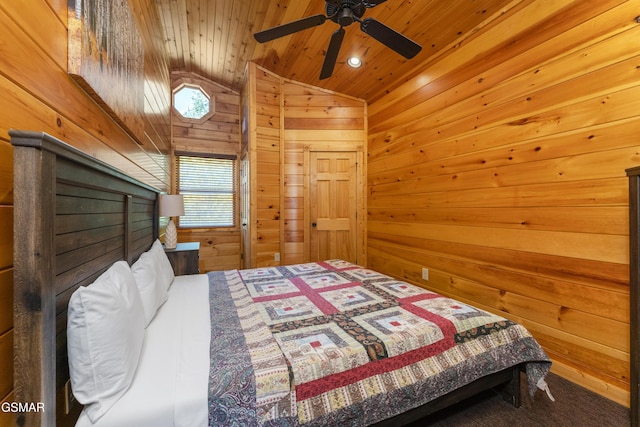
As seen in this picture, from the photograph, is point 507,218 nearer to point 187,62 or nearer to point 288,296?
point 288,296

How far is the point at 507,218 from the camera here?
7.14 ft

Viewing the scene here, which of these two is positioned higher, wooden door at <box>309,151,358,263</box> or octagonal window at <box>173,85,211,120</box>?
octagonal window at <box>173,85,211,120</box>

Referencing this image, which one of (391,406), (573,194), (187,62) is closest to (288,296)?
(391,406)

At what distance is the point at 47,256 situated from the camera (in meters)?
0.79

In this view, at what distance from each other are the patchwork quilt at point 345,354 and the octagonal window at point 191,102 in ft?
11.7

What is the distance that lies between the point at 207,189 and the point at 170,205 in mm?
1702

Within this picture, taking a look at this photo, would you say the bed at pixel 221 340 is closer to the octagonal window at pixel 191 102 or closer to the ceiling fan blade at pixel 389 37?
the ceiling fan blade at pixel 389 37

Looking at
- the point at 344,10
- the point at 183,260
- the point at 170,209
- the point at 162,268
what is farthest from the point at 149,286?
the point at 344,10

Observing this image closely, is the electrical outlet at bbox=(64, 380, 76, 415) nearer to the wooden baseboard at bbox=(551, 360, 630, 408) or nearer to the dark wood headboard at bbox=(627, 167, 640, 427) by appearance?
the dark wood headboard at bbox=(627, 167, 640, 427)

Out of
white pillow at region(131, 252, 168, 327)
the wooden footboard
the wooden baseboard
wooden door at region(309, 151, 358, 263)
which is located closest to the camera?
the wooden footboard

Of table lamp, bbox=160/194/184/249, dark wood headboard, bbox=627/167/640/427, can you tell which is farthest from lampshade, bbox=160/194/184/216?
dark wood headboard, bbox=627/167/640/427

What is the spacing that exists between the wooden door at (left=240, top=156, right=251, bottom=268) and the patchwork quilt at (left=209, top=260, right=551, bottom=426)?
2.01 m

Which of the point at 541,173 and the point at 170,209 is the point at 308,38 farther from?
the point at 541,173

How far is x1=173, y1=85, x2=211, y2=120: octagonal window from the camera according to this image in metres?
4.23
